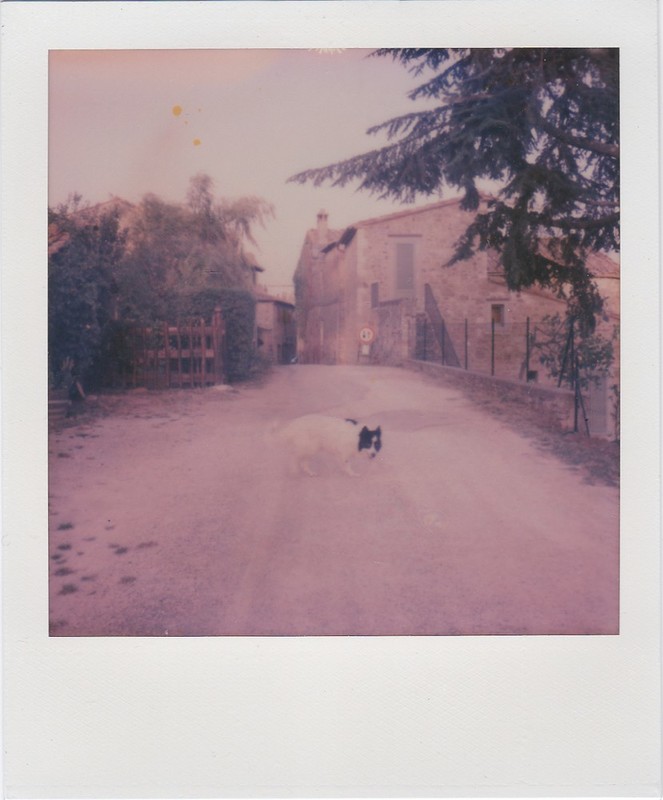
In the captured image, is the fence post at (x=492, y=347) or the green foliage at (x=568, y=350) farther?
the fence post at (x=492, y=347)

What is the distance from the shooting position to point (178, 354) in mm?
3480

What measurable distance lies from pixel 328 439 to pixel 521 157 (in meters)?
2.19

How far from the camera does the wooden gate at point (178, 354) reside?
11.1 ft

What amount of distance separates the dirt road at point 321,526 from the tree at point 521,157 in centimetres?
110

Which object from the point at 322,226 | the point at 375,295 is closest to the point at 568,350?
the point at 375,295

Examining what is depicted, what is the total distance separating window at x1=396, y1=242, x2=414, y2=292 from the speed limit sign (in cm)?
35

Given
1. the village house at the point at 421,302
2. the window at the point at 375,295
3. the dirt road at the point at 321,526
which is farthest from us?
the window at the point at 375,295

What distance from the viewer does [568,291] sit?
3438mm

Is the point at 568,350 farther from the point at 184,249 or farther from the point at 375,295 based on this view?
the point at 184,249

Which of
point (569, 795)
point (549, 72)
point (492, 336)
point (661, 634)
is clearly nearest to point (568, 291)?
point (492, 336)

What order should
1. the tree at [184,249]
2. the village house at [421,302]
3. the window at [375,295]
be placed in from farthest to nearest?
the window at [375,295]
the village house at [421,302]
the tree at [184,249]

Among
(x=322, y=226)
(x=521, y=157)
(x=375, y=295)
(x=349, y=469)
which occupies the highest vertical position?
(x=521, y=157)

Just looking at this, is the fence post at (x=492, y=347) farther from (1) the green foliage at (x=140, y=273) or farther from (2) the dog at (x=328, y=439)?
(1) the green foliage at (x=140, y=273)

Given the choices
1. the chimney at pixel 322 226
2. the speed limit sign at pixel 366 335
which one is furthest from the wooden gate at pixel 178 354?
the speed limit sign at pixel 366 335
